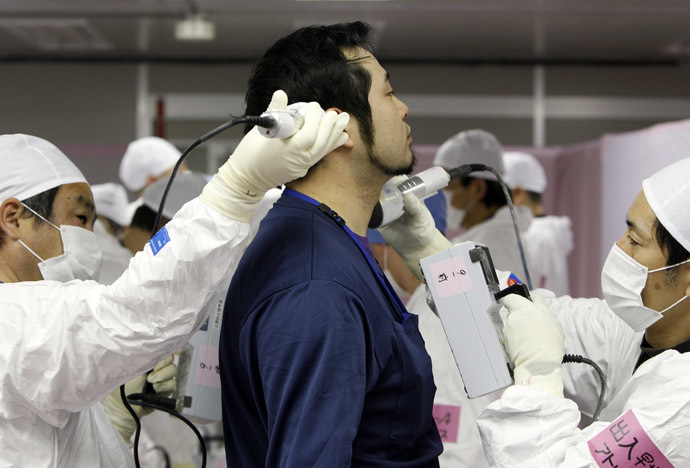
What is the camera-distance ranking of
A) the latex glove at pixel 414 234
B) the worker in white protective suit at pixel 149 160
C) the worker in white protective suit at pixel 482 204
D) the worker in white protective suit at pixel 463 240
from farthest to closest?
the worker in white protective suit at pixel 149 160
the worker in white protective suit at pixel 482 204
the worker in white protective suit at pixel 463 240
the latex glove at pixel 414 234

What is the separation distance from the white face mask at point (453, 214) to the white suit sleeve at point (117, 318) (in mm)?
1861

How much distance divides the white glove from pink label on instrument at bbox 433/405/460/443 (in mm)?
768

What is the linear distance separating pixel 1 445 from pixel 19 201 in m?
0.48

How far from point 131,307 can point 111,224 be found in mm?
2665

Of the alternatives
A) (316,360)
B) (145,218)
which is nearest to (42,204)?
(316,360)

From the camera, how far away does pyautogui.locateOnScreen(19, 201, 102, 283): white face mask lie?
150 cm

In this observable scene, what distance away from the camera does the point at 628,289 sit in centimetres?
147

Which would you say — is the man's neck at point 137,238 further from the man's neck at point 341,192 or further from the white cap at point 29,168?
the man's neck at point 341,192

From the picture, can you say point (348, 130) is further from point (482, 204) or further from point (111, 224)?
point (111, 224)

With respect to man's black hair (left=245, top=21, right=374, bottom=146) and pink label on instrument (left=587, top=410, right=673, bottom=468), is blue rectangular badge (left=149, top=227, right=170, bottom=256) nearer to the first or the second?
man's black hair (left=245, top=21, right=374, bottom=146)

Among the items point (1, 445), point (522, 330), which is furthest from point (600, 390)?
point (1, 445)

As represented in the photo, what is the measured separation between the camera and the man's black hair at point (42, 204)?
1.49m

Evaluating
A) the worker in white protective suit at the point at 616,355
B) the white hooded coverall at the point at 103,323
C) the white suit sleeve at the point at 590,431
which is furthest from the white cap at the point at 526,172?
the white hooded coverall at the point at 103,323

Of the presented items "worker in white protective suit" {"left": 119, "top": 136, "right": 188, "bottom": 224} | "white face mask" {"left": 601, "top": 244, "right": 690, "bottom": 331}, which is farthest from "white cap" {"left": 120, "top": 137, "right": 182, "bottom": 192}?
"white face mask" {"left": 601, "top": 244, "right": 690, "bottom": 331}
